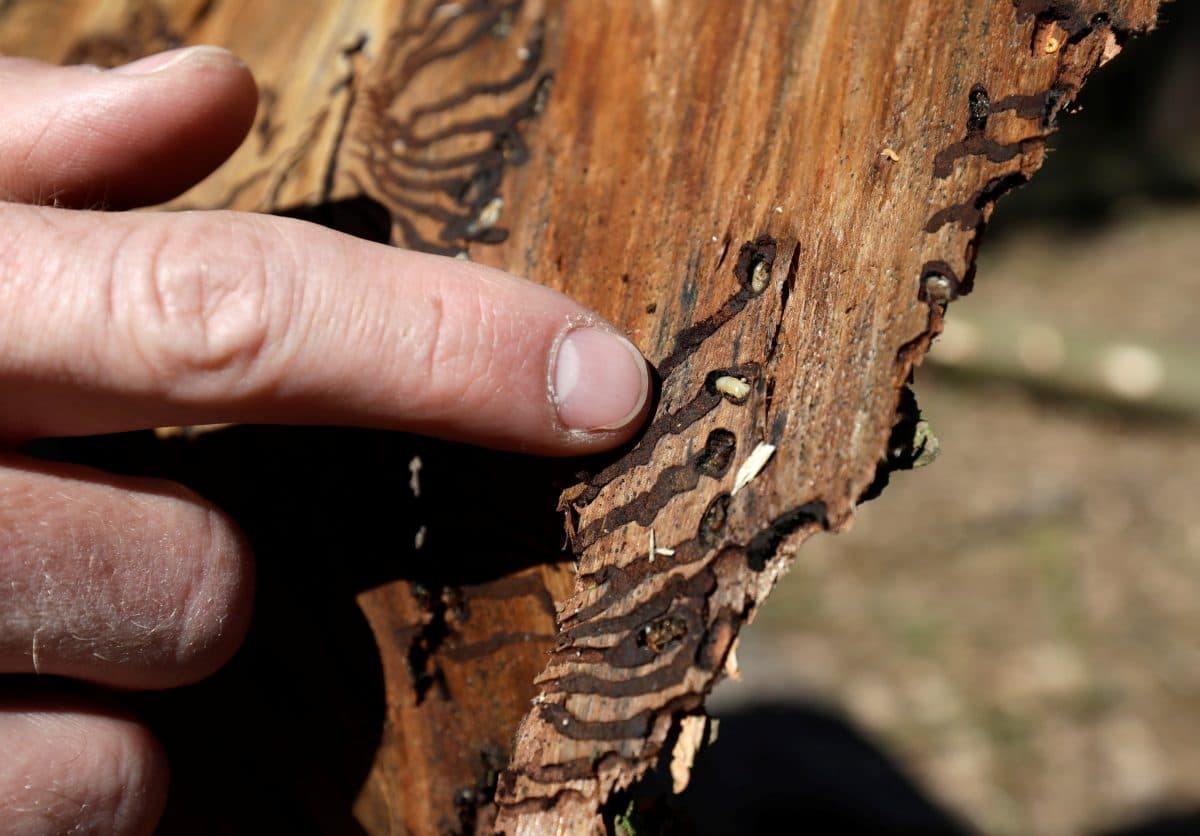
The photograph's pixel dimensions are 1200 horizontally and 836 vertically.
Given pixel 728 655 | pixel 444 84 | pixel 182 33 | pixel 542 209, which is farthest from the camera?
pixel 182 33

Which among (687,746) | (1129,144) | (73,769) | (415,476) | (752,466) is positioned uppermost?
(1129,144)

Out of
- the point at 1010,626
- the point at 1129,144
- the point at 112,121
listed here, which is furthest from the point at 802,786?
the point at 1129,144

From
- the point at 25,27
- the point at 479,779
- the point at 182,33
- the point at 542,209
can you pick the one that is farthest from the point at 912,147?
the point at 25,27

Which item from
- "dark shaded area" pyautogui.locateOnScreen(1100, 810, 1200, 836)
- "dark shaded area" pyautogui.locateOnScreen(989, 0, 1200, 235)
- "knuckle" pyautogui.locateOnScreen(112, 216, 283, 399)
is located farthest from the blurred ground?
"knuckle" pyautogui.locateOnScreen(112, 216, 283, 399)

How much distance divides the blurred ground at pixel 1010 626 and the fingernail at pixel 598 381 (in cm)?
205

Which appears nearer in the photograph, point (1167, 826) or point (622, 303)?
point (622, 303)

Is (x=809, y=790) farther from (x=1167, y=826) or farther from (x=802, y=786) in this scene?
(x=1167, y=826)

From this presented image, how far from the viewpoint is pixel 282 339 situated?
3.41 ft

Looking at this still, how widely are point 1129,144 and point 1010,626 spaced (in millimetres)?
4381

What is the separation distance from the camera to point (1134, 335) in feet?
16.2

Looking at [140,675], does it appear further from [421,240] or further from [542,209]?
[542,209]

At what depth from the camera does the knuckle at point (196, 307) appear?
1.02m

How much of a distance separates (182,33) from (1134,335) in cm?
470

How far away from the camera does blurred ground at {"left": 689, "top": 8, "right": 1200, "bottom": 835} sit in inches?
124
